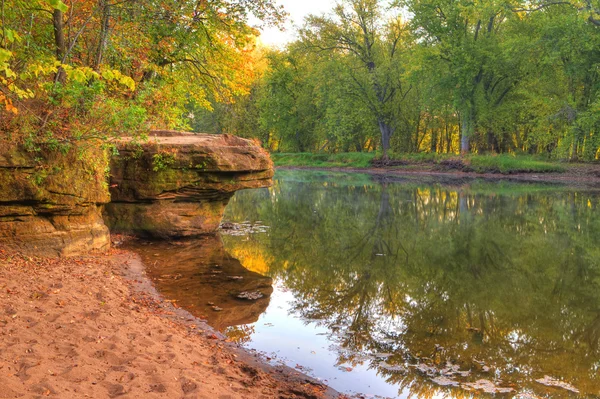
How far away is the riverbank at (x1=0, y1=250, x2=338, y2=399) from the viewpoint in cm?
446

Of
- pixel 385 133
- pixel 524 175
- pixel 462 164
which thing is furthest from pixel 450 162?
pixel 385 133

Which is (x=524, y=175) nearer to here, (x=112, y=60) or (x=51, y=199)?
(x=112, y=60)

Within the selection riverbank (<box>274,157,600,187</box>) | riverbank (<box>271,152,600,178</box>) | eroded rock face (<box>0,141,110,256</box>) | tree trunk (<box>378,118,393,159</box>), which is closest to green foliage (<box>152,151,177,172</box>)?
eroded rock face (<box>0,141,110,256</box>)

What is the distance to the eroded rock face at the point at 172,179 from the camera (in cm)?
1344

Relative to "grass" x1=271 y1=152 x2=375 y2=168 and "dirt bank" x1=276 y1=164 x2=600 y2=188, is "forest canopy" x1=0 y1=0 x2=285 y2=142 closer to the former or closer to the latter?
"dirt bank" x1=276 y1=164 x2=600 y2=188

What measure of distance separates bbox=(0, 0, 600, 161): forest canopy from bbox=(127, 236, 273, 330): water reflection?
3272mm

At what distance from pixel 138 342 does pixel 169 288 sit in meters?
3.64

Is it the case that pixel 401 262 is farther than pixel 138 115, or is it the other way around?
pixel 401 262

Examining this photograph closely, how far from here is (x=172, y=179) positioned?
1367 cm

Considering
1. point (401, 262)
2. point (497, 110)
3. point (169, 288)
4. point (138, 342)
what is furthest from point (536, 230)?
point (497, 110)

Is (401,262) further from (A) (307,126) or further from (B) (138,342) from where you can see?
(A) (307,126)

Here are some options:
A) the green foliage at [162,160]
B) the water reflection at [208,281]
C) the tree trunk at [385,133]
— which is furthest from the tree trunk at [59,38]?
the tree trunk at [385,133]

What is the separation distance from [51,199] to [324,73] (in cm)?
4178

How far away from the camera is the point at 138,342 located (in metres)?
5.77
